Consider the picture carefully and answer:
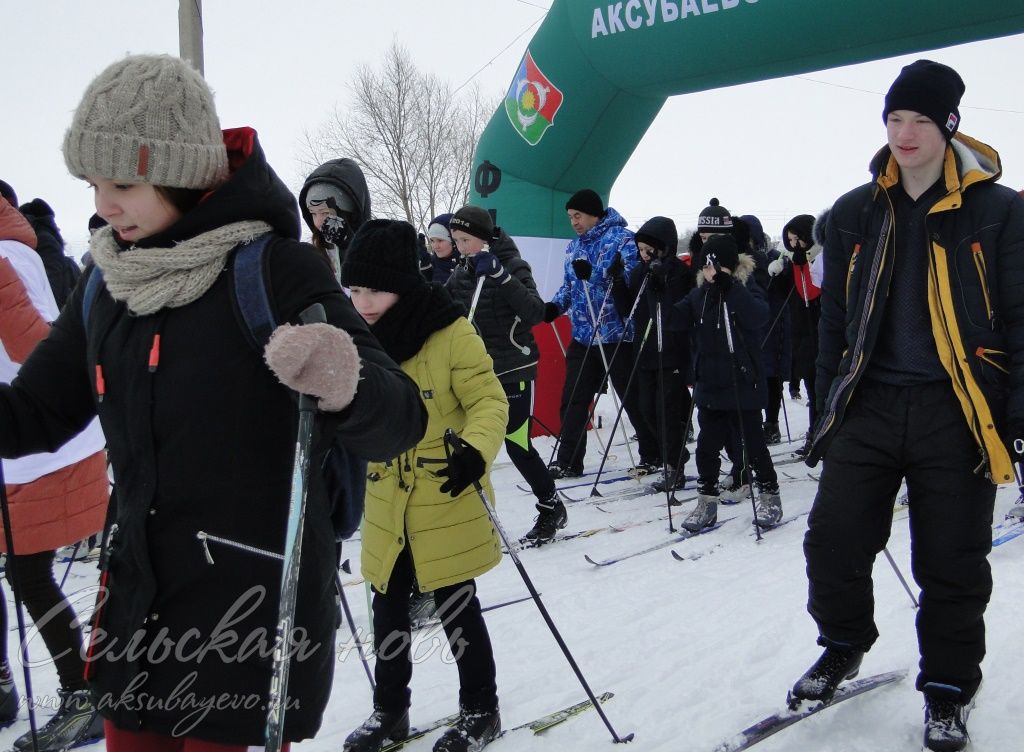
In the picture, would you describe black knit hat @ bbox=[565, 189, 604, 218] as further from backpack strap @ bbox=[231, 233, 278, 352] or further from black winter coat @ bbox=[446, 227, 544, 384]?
backpack strap @ bbox=[231, 233, 278, 352]

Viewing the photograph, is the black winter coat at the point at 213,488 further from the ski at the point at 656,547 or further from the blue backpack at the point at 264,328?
the ski at the point at 656,547

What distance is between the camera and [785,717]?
8.74ft

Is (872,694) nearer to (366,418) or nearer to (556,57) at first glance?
(366,418)

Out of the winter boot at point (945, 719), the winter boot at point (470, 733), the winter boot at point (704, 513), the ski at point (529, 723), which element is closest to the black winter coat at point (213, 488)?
the winter boot at point (470, 733)

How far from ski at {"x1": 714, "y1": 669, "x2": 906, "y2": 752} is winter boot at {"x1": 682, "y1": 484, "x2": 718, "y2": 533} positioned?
7.54 feet

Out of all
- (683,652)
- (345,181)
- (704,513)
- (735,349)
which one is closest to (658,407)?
(735,349)

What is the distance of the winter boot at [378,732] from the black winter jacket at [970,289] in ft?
5.39

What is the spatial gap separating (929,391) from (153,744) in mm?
2124

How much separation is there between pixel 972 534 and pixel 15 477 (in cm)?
301

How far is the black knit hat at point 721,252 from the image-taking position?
17.3 feet

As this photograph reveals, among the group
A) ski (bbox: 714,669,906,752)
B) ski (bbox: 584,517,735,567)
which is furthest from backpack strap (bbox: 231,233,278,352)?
ski (bbox: 584,517,735,567)

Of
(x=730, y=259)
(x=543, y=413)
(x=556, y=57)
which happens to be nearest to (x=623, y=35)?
(x=556, y=57)

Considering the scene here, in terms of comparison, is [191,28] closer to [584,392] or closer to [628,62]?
[628,62]

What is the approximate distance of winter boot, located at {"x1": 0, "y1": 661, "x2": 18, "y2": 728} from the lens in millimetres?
3074
